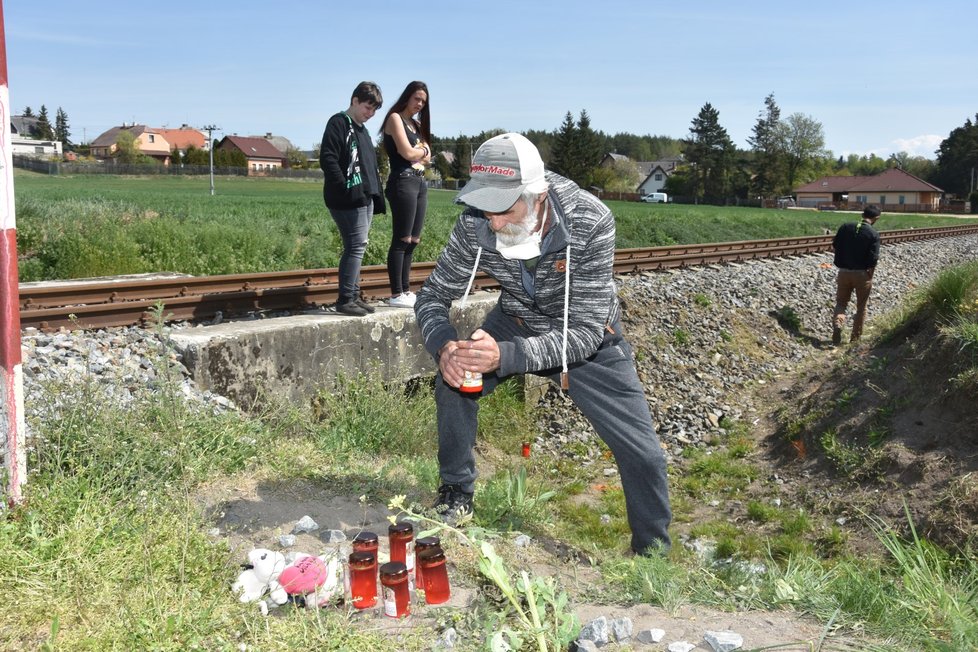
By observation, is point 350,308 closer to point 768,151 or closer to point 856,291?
point 856,291

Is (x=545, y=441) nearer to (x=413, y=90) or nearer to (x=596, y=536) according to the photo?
(x=596, y=536)

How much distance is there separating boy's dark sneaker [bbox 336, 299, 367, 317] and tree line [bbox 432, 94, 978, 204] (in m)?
63.9

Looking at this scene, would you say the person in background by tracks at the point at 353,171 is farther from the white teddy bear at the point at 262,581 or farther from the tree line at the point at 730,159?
the tree line at the point at 730,159

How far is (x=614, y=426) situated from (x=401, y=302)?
4214 mm

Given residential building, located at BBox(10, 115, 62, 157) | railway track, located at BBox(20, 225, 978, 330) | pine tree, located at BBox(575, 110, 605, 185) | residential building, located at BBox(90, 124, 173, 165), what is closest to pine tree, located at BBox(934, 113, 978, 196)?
pine tree, located at BBox(575, 110, 605, 185)

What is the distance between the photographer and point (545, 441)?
29.2ft

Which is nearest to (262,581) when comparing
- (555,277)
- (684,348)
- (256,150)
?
(555,277)

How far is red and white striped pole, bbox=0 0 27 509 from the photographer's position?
3.85m

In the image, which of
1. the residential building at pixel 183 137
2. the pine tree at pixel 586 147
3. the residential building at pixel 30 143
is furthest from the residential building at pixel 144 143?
the pine tree at pixel 586 147

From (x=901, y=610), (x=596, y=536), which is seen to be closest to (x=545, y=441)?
(x=596, y=536)

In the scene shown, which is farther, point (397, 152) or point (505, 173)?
point (397, 152)

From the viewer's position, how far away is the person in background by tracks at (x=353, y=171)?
7.08m

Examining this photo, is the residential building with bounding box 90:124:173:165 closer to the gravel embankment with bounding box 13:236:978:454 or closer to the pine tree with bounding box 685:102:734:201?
the pine tree with bounding box 685:102:734:201

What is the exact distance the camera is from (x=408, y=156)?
737 centimetres
